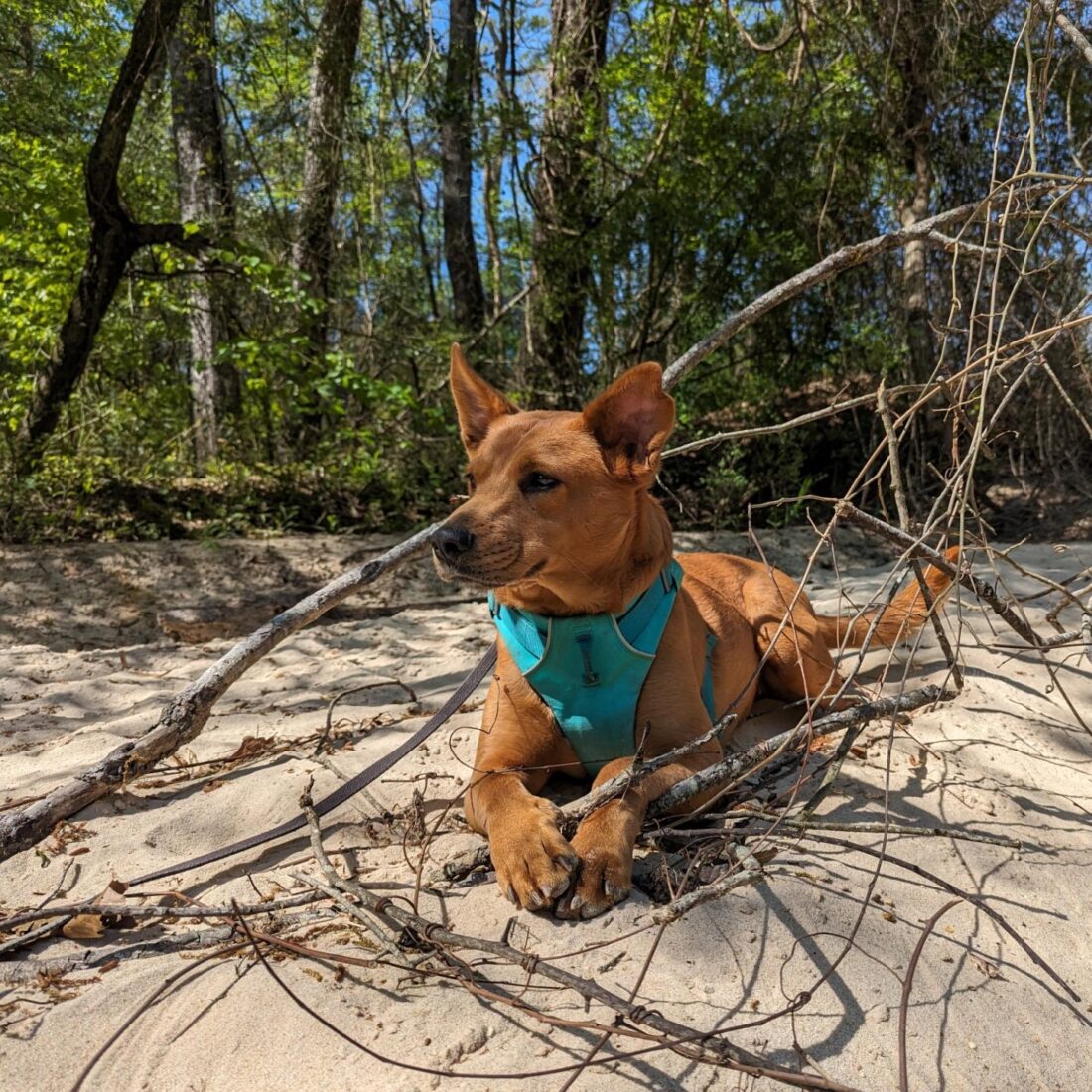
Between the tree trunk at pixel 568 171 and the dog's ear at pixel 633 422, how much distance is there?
5.71m

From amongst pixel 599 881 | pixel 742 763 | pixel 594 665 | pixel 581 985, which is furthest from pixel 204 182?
pixel 581 985

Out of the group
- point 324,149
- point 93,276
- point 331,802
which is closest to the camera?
point 331,802

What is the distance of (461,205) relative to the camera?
11.2m

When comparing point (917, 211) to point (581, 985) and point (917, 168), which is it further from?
point (581, 985)

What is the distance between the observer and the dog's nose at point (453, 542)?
8.77ft

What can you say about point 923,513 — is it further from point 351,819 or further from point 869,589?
point 351,819

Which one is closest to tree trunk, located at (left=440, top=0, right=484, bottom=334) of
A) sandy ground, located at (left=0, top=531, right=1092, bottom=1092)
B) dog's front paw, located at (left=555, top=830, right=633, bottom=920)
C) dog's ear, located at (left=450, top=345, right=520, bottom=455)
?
dog's ear, located at (left=450, top=345, right=520, bottom=455)

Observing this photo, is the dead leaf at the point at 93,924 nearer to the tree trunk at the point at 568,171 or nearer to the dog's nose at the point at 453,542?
the dog's nose at the point at 453,542

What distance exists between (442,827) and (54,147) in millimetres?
8085

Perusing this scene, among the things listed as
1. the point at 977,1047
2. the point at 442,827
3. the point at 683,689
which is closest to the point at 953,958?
the point at 977,1047


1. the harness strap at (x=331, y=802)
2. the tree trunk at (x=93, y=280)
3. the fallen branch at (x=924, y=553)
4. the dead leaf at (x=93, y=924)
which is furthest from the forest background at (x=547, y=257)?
the dead leaf at (x=93, y=924)

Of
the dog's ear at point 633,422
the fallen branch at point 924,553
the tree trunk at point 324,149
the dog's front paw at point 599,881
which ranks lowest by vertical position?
the dog's front paw at point 599,881

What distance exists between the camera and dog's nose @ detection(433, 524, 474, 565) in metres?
2.67

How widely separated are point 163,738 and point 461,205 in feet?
31.7
